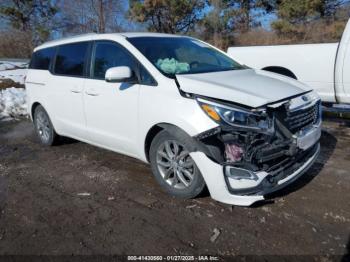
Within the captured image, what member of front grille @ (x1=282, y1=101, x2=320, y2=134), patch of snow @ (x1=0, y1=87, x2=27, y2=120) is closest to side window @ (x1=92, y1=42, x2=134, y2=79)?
front grille @ (x1=282, y1=101, x2=320, y2=134)

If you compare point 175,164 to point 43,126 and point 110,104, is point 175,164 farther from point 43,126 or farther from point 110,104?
point 43,126

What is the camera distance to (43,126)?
615 centimetres

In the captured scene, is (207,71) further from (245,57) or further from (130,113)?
(245,57)

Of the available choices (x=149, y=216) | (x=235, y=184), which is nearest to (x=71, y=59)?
(x=149, y=216)

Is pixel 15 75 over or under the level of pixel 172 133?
over

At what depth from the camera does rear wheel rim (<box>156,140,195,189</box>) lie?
11.9 ft

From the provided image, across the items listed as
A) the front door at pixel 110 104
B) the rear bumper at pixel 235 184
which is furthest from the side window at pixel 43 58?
the rear bumper at pixel 235 184

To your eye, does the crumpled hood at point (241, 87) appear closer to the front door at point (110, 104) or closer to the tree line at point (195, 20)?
the front door at point (110, 104)

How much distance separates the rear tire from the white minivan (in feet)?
2.33

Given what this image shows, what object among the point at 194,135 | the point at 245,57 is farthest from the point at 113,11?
the point at 194,135

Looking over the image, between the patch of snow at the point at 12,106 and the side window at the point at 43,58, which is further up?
the side window at the point at 43,58

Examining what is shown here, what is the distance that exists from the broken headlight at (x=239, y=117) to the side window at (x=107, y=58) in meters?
1.37

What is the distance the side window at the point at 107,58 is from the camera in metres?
4.21

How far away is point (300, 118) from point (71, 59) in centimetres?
339
